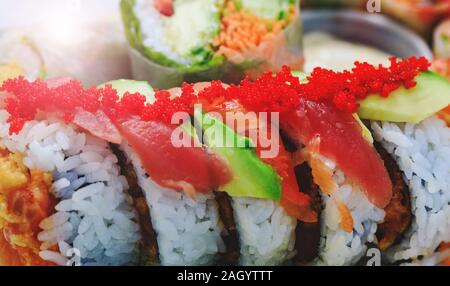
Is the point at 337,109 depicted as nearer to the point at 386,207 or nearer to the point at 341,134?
the point at 341,134

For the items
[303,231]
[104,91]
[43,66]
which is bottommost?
[303,231]

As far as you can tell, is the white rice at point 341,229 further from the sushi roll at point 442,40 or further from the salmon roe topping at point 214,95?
the sushi roll at point 442,40

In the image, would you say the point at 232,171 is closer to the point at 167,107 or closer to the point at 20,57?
the point at 167,107

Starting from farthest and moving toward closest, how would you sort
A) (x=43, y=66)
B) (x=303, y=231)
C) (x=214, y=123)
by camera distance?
(x=43, y=66) < (x=303, y=231) < (x=214, y=123)

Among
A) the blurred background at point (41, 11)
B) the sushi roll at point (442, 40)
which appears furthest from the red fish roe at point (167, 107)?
the sushi roll at point (442, 40)

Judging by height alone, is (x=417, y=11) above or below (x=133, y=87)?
below

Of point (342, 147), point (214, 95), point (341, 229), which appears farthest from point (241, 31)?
point (341, 229)
